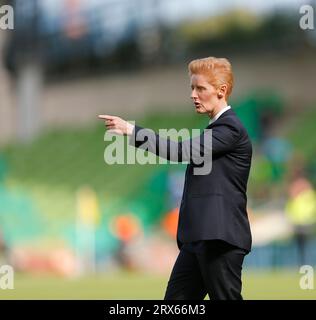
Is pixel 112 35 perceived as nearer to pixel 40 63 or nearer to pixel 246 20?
pixel 40 63

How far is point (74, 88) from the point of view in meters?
34.7

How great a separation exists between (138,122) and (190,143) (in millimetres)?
23136

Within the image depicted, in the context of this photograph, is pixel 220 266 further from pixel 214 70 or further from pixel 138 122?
pixel 138 122

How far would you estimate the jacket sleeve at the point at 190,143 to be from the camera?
21.0ft

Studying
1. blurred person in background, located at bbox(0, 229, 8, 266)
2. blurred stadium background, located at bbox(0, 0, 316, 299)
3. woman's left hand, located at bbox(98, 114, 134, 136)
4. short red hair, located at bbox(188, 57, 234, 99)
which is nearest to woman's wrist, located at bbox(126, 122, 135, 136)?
woman's left hand, located at bbox(98, 114, 134, 136)

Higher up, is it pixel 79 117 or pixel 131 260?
pixel 79 117

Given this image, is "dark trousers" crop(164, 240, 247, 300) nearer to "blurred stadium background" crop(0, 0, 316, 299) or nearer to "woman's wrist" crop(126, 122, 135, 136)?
"woman's wrist" crop(126, 122, 135, 136)

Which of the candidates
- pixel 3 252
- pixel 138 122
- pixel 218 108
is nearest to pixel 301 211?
pixel 3 252

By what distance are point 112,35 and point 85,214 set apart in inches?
414

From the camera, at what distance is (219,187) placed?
659 cm

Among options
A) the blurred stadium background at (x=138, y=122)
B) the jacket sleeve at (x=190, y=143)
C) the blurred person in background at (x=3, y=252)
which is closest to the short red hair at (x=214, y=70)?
the jacket sleeve at (x=190, y=143)

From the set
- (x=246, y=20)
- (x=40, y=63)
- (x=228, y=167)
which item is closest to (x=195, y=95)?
(x=228, y=167)

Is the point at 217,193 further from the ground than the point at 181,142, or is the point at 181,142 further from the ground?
the point at 181,142

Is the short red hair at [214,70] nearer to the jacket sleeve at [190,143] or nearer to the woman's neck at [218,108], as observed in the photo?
the woman's neck at [218,108]
